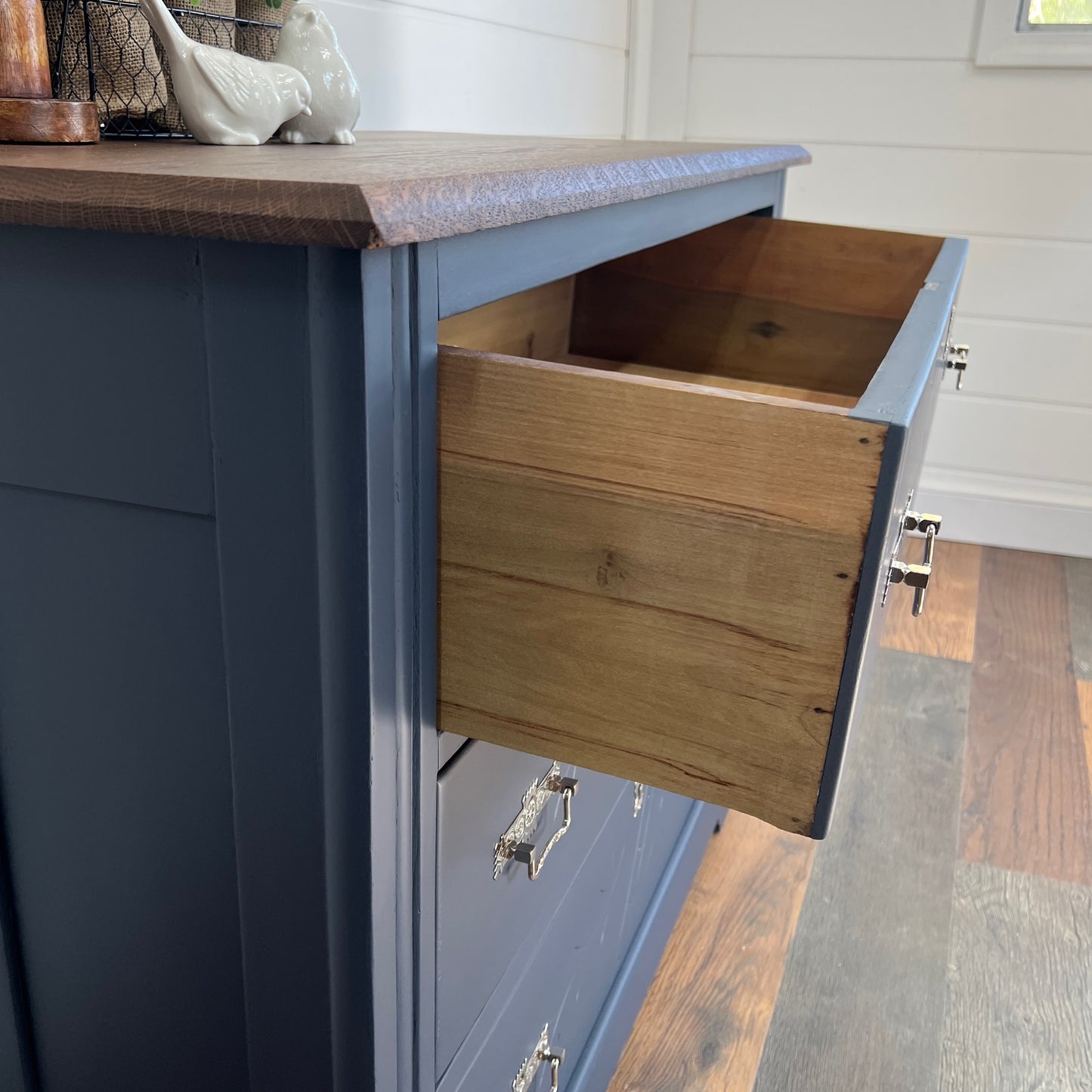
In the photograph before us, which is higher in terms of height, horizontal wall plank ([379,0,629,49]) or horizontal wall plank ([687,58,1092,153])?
horizontal wall plank ([379,0,629,49])

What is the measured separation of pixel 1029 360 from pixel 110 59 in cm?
227

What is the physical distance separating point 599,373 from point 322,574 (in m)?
0.17

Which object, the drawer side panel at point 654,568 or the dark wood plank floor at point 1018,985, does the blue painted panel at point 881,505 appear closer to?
the drawer side panel at point 654,568

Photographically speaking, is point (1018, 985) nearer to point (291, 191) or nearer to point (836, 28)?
point (291, 191)

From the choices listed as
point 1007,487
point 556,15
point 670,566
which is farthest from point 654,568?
point 1007,487

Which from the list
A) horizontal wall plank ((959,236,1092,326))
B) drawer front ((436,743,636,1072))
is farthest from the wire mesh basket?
horizontal wall plank ((959,236,1092,326))

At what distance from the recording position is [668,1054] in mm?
1182

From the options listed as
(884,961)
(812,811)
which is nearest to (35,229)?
(812,811)

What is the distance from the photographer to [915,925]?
1.38 meters

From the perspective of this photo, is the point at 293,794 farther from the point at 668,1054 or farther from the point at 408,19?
the point at 408,19

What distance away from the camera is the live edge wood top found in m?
0.43

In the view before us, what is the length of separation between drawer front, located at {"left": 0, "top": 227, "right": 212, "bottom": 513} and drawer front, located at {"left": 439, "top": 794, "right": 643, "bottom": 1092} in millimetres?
464

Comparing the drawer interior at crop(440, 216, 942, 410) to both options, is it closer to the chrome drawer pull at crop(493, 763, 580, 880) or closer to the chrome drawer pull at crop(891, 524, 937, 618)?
the chrome drawer pull at crop(493, 763, 580, 880)

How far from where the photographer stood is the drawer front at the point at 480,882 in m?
0.66
